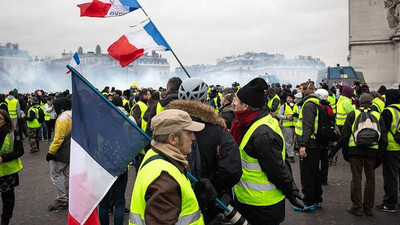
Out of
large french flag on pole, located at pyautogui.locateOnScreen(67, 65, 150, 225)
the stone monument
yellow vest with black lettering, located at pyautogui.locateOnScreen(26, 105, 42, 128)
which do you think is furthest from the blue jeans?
the stone monument

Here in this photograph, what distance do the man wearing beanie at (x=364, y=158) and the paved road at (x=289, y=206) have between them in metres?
0.21

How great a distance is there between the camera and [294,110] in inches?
380

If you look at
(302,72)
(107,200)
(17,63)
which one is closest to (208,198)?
(107,200)

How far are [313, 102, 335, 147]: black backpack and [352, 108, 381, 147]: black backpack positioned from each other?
441mm

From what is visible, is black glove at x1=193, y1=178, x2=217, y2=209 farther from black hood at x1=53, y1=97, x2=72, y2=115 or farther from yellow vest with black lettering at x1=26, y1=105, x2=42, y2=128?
yellow vest with black lettering at x1=26, y1=105, x2=42, y2=128

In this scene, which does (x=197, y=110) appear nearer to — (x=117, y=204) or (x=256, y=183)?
(x=256, y=183)

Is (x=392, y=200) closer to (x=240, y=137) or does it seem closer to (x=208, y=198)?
(x=240, y=137)

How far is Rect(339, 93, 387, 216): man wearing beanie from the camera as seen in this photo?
5.55m

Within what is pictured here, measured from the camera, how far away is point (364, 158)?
5719 mm

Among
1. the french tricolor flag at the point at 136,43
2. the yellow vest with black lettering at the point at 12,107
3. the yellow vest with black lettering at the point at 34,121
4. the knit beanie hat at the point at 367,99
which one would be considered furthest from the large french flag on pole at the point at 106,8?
the yellow vest with black lettering at the point at 12,107

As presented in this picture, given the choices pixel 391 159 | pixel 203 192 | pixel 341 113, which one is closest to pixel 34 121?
pixel 341 113

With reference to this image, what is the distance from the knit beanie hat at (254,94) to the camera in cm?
354

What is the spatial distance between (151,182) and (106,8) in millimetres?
4579

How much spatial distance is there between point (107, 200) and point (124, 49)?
8.58 ft
